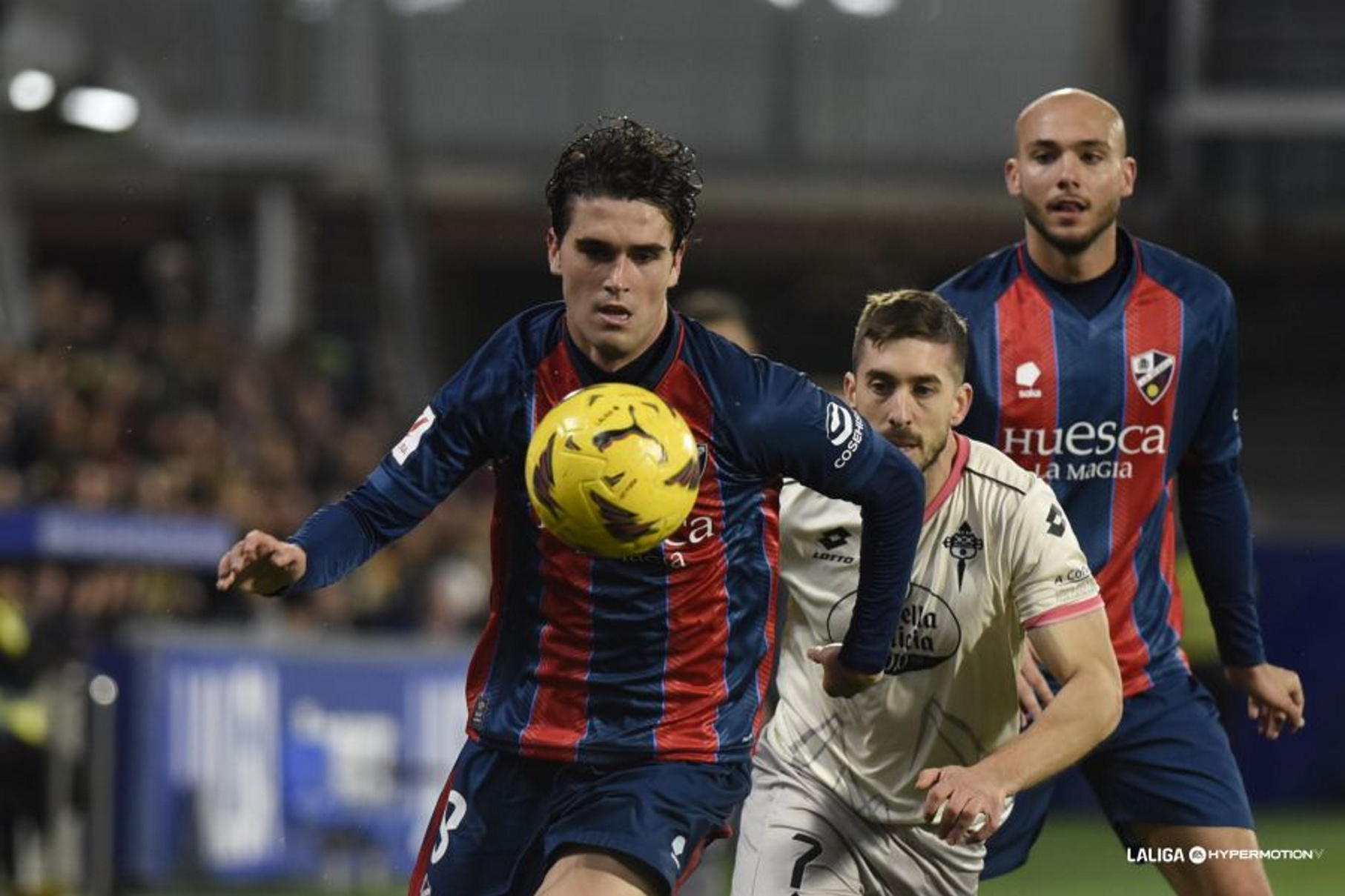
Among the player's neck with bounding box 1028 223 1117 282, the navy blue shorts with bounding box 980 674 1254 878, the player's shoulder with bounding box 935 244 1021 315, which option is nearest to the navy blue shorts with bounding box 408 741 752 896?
the navy blue shorts with bounding box 980 674 1254 878

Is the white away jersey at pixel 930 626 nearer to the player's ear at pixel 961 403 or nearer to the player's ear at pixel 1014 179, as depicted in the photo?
the player's ear at pixel 961 403

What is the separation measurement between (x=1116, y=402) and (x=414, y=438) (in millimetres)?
1942

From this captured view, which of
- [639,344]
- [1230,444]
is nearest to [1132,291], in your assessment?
[1230,444]

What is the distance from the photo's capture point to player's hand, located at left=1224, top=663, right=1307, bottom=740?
6.53 m

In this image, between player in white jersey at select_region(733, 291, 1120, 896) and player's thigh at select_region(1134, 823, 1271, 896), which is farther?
player's thigh at select_region(1134, 823, 1271, 896)

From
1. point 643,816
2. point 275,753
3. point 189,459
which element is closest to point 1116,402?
point 643,816

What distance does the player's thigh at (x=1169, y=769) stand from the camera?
623 centimetres

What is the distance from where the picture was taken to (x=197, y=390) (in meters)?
16.1

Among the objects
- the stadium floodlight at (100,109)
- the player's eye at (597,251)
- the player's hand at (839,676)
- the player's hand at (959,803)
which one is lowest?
the player's hand at (959,803)

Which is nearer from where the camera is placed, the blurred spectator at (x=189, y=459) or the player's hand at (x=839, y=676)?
the player's hand at (x=839, y=676)

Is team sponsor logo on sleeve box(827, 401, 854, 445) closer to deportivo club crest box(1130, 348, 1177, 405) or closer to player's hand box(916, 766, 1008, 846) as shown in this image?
player's hand box(916, 766, 1008, 846)

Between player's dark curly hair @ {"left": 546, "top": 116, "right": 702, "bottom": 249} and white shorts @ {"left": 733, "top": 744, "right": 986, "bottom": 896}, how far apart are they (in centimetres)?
150

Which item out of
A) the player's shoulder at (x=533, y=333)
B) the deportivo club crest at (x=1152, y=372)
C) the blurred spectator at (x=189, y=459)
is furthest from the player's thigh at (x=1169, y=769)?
the blurred spectator at (x=189, y=459)

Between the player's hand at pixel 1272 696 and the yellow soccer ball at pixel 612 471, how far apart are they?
2.24 metres
